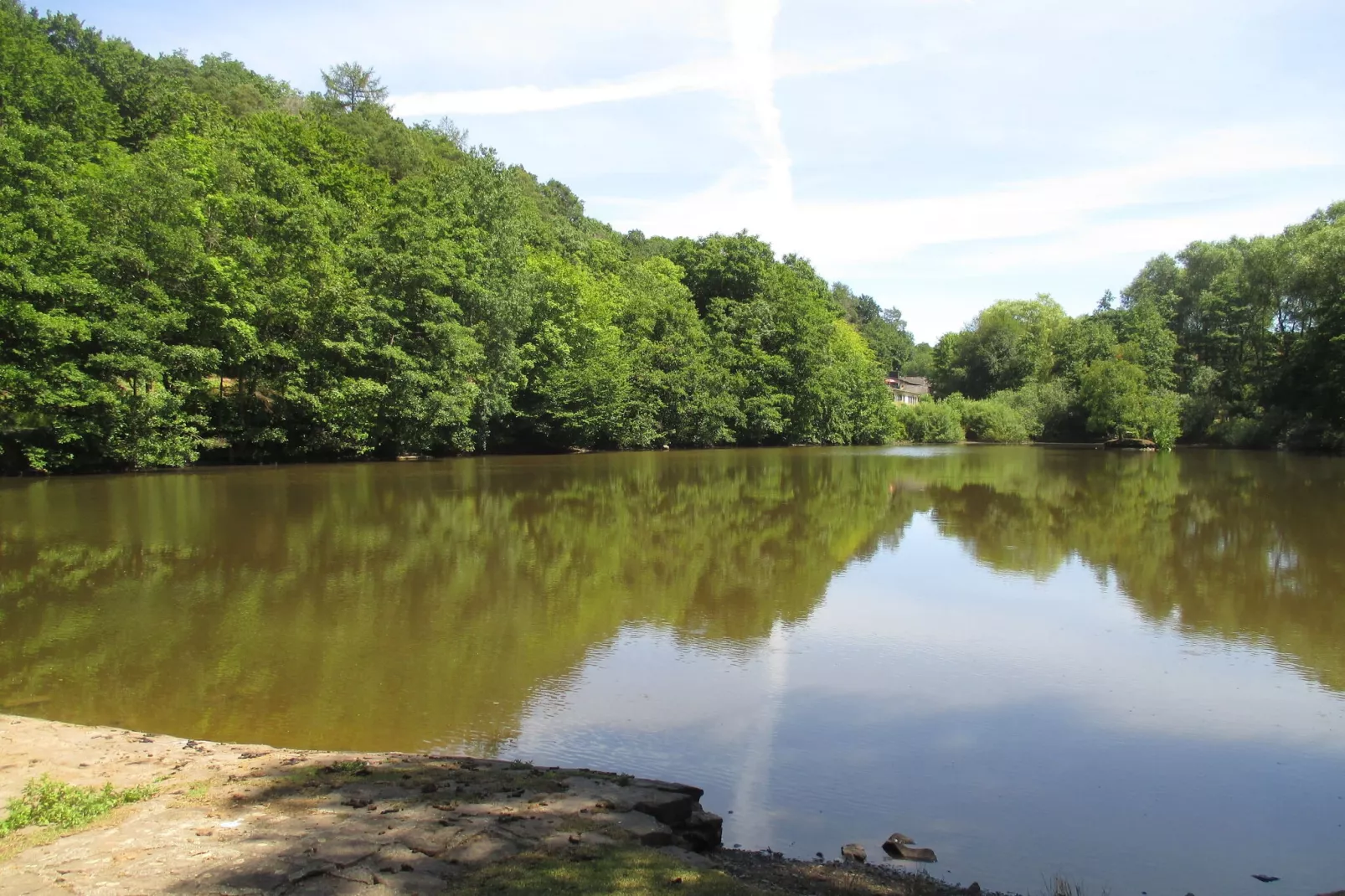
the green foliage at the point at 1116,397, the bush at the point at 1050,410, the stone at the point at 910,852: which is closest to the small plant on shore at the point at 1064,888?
the stone at the point at 910,852

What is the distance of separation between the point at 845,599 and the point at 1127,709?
465 centimetres

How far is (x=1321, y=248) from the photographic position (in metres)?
47.2

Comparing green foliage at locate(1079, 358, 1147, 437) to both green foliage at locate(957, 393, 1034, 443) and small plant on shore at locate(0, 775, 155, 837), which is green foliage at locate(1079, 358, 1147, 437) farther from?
small plant on shore at locate(0, 775, 155, 837)

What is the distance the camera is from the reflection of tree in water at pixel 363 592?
755 centimetres

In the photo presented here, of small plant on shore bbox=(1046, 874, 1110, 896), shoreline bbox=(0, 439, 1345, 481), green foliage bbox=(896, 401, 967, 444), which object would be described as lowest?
small plant on shore bbox=(1046, 874, 1110, 896)

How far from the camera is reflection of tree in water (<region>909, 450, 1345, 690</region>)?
10.8 m

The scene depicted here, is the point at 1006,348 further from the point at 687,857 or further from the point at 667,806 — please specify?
the point at 687,857

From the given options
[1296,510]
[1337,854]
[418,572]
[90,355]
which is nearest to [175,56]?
[90,355]

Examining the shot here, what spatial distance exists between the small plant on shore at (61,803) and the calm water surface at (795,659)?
5.82ft

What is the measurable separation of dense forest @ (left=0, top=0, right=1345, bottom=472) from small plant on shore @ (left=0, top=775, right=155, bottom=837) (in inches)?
993

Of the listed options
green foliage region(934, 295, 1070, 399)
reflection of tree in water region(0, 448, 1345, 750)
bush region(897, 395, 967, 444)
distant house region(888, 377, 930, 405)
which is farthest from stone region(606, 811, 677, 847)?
distant house region(888, 377, 930, 405)

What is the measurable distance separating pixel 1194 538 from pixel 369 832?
1757cm

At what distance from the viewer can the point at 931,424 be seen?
227 ft

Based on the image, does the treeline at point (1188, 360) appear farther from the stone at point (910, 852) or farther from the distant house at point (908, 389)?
the stone at point (910, 852)
